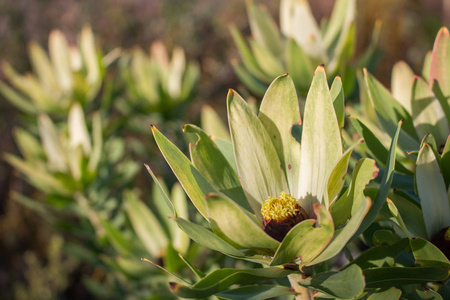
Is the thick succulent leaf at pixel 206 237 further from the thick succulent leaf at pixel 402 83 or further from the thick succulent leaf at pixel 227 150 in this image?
the thick succulent leaf at pixel 402 83

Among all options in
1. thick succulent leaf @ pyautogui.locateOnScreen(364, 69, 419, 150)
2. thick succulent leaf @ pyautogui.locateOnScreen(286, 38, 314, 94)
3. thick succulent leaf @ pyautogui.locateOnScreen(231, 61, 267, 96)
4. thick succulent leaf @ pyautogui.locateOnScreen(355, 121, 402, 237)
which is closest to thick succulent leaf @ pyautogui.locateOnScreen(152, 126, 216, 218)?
thick succulent leaf @ pyautogui.locateOnScreen(355, 121, 402, 237)

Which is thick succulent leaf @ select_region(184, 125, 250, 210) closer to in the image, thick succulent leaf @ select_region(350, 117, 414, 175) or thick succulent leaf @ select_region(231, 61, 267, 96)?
thick succulent leaf @ select_region(350, 117, 414, 175)

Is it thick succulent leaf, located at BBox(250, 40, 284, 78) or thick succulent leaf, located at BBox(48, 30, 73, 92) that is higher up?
thick succulent leaf, located at BBox(48, 30, 73, 92)

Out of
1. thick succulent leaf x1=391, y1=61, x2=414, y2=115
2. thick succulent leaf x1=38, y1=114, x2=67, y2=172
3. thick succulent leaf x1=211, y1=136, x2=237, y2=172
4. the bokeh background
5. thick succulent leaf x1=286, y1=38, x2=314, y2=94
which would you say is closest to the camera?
thick succulent leaf x1=211, y1=136, x2=237, y2=172

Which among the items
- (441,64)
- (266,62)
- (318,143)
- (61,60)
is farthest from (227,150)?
(61,60)

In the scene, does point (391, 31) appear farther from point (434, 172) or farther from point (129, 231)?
point (434, 172)
